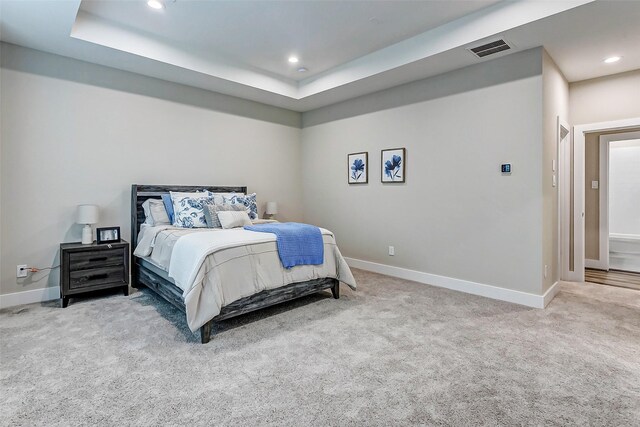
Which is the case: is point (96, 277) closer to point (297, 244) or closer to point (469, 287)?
point (297, 244)

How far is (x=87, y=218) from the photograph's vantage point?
349cm

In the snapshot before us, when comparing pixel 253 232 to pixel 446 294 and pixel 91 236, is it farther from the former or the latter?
pixel 446 294

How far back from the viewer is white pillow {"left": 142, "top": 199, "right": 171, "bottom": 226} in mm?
3912

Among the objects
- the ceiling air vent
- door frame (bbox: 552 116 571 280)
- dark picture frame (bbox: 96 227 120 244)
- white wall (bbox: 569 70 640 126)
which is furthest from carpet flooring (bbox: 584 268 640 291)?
dark picture frame (bbox: 96 227 120 244)

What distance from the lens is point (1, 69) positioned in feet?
10.7

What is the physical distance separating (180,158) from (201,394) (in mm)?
3394

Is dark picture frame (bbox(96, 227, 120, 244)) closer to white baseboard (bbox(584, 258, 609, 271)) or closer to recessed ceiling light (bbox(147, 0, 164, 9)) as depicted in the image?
recessed ceiling light (bbox(147, 0, 164, 9))

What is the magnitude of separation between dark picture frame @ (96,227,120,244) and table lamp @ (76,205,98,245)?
117 millimetres

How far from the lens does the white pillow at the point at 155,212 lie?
3912 millimetres

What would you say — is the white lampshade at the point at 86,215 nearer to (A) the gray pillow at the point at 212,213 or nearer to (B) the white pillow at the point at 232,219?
(A) the gray pillow at the point at 212,213

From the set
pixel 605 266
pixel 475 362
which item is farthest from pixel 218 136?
pixel 605 266

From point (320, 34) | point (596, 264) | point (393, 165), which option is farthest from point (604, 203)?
point (320, 34)

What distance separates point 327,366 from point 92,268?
2772 mm

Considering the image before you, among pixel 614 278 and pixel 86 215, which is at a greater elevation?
pixel 86 215
